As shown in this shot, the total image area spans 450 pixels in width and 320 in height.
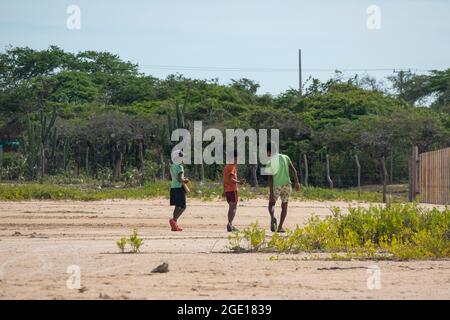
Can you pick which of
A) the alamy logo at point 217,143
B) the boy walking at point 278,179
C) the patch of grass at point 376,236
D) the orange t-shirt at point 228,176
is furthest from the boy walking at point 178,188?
the alamy logo at point 217,143

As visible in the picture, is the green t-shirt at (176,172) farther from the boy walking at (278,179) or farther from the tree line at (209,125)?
the tree line at (209,125)

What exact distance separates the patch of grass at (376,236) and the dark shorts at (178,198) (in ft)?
12.2

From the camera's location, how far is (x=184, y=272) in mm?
10492

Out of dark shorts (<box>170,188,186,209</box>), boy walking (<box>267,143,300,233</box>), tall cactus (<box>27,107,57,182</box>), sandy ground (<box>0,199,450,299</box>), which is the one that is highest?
tall cactus (<box>27,107,57,182</box>)

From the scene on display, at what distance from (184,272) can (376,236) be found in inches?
174

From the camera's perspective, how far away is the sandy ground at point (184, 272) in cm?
916

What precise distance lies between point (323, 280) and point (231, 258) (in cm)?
200

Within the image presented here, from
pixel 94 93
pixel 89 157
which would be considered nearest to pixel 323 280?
pixel 89 157

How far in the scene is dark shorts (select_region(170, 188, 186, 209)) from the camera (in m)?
17.7

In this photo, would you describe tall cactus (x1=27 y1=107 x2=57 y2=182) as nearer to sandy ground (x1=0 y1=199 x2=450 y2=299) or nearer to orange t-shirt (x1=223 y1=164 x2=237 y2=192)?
orange t-shirt (x1=223 y1=164 x2=237 y2=192)

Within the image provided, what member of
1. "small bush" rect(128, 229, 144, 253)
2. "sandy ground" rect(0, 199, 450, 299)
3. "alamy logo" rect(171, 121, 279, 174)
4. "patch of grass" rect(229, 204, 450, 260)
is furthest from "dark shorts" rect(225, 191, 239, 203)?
"alamy logo" rect(171, 121, 279, 174)

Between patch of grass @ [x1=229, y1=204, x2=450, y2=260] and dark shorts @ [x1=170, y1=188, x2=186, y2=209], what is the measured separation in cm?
373

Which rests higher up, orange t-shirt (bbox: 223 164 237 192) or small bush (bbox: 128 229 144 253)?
orange t-shirt (bbox: 223 164 237 192)
